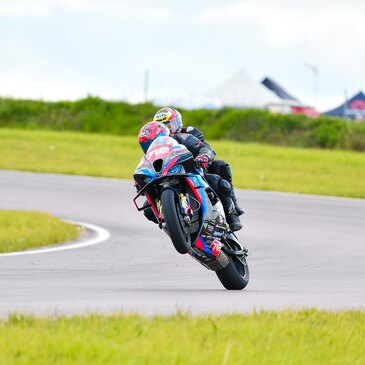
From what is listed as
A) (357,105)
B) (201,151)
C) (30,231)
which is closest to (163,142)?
(201,151)

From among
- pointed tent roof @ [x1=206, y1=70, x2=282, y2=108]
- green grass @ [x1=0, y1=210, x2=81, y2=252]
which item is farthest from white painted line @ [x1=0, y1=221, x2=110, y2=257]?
pointed tent roof @ [x1=206, y1=70, x2=282, y2=108]

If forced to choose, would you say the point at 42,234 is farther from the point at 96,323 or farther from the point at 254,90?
the point at 254,90

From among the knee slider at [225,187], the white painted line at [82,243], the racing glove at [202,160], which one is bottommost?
the white painted line at [82,243]

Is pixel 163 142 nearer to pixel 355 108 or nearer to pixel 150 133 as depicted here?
pixel 150 133

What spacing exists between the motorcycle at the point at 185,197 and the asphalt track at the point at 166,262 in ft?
1.22

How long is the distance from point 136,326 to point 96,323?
0.24 m

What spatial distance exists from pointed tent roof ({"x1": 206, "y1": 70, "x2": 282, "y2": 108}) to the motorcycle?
40.2 metres

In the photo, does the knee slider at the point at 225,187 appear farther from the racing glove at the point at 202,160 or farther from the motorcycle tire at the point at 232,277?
the motorcycle tire at the point at 232,277

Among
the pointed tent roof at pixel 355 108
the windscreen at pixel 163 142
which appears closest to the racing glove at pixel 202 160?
the windscreen at pixel 163 142

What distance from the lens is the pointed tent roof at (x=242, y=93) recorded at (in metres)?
50.4

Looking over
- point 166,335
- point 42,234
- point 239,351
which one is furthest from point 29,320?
point 42,234

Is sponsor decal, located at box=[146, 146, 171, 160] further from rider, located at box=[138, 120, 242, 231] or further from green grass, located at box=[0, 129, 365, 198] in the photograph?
green grass, located at box=[0, 129, 365, 198]

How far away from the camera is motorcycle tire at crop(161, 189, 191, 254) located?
9391 mm

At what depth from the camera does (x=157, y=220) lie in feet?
32.9
